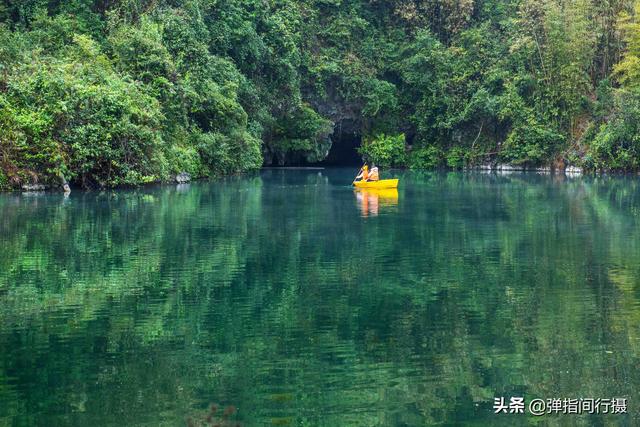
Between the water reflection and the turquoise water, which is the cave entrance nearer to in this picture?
the water reflection

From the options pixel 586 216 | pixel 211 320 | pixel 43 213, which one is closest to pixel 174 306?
pixel 211 320

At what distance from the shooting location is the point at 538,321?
11.8 meters

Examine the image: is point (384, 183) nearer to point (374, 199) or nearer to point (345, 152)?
point (374, 199)

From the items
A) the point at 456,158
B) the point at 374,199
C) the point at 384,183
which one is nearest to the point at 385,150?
the point at 456,158

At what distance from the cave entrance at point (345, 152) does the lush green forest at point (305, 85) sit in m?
1.14

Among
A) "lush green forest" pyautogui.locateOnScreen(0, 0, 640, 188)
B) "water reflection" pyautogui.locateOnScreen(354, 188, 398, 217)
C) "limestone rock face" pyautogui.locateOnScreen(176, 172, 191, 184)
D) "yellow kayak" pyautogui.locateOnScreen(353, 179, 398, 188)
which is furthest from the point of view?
"limestone rock face" pyautogui.locateOnScreen(176, 172, 191, 184)

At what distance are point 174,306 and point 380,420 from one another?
5403mm

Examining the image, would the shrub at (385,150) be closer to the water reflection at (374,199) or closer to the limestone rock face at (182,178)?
the limestone rock face at (182,178)

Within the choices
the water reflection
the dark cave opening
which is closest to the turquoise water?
the water reflection

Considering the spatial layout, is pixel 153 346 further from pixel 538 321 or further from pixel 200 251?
pixel 200 251

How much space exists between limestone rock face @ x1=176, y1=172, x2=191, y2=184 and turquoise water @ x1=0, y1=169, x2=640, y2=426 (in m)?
17.0

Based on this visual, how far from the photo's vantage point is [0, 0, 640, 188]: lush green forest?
34031 mm

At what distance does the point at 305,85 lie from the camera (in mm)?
60594

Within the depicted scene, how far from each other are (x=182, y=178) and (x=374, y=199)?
12.5 meters
